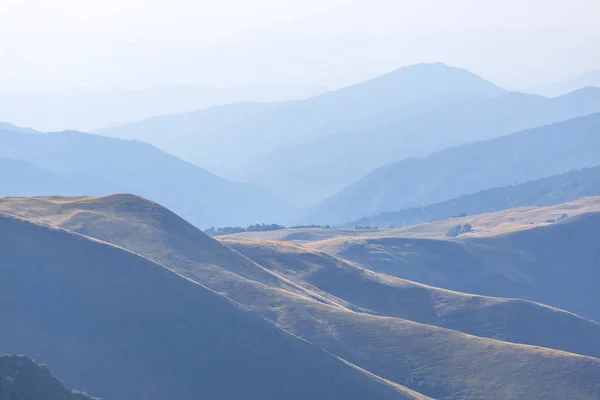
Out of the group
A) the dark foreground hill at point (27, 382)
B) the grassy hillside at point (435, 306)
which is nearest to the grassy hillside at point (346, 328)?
the grassy hillside at point (435, 306)

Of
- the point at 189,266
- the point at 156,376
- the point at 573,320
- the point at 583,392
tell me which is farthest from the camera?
the point at 573,320

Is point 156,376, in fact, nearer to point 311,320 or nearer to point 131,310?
point 131,310

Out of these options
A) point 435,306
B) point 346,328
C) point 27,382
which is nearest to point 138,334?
point 346,328

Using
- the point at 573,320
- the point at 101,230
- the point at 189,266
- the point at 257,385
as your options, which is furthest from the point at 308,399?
the point at 573,320

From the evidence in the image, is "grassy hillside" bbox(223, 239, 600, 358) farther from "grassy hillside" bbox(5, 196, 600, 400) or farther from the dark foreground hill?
the dark foreground hill

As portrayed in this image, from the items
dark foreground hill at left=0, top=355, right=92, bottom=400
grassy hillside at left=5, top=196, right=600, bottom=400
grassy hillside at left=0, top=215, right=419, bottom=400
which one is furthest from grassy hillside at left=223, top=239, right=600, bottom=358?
dark foreground hill at left=0, top=355, right=92, bottom=400
